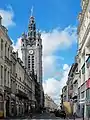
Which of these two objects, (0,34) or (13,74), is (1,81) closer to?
(0,34)

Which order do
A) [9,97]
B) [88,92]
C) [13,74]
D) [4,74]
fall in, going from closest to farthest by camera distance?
[88,92]
[4,74]
[9,97]
[13,74]

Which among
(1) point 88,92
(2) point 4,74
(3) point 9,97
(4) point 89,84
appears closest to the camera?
(4) point 89,84

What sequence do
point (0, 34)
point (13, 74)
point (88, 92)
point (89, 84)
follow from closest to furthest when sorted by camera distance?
point (89, 84)
point (88, 92)
point (0, 34)
point (13, 74)

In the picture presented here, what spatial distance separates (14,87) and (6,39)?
722 inches

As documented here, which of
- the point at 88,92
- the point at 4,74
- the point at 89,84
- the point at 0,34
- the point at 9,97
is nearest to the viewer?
the point at 89,84

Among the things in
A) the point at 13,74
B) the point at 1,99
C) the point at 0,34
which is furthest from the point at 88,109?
the point at 13,74

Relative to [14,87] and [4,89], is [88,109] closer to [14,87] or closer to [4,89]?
[4,89]

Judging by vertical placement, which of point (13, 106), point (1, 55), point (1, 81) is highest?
point (1, 55)

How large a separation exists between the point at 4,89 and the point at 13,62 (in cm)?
1807

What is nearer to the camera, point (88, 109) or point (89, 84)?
point (89, 84)

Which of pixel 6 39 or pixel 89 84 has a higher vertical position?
pixel 6 39

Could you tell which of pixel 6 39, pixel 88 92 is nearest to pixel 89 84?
pixel 88 92

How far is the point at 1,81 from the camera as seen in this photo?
68.7m

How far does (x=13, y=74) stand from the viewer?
87375 mm
